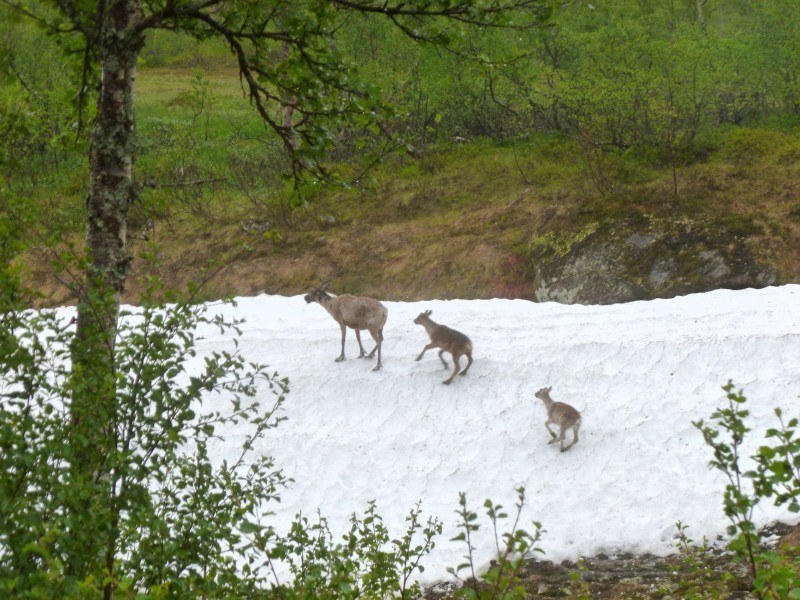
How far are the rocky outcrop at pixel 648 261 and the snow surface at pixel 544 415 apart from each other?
2075mm

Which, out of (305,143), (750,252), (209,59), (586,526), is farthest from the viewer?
(209,59)

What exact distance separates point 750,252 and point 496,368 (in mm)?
6965

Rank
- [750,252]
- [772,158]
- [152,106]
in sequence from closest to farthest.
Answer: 1. [750,252]
2. [772,158]
3. [152,106]

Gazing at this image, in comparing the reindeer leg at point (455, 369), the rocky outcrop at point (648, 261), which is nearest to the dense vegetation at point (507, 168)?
the rocky outcrop at point (648, 261)

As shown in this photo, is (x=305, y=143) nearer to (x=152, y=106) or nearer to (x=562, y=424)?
(x=562, y=424)

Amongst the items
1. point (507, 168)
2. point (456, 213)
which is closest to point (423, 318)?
point (456, 213)

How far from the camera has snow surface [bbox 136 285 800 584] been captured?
1036cm

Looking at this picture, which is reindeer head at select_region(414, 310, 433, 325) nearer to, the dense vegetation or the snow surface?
the snow surface

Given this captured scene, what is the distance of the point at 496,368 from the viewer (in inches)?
524

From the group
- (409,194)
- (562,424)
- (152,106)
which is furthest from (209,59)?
(562,424)

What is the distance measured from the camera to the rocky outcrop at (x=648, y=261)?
659 inches

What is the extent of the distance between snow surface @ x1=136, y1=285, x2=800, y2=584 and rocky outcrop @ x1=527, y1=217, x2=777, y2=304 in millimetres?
2075

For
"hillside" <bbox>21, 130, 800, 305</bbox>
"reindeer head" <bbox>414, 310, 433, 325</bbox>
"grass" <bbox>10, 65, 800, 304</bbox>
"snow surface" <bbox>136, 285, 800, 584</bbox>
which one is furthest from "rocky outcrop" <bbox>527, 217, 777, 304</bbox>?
"reindeer head" <bbox>414, 310, 433, 325</bbox>

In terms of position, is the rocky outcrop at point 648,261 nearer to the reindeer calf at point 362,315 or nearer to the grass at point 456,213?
the grass at point 456,213
